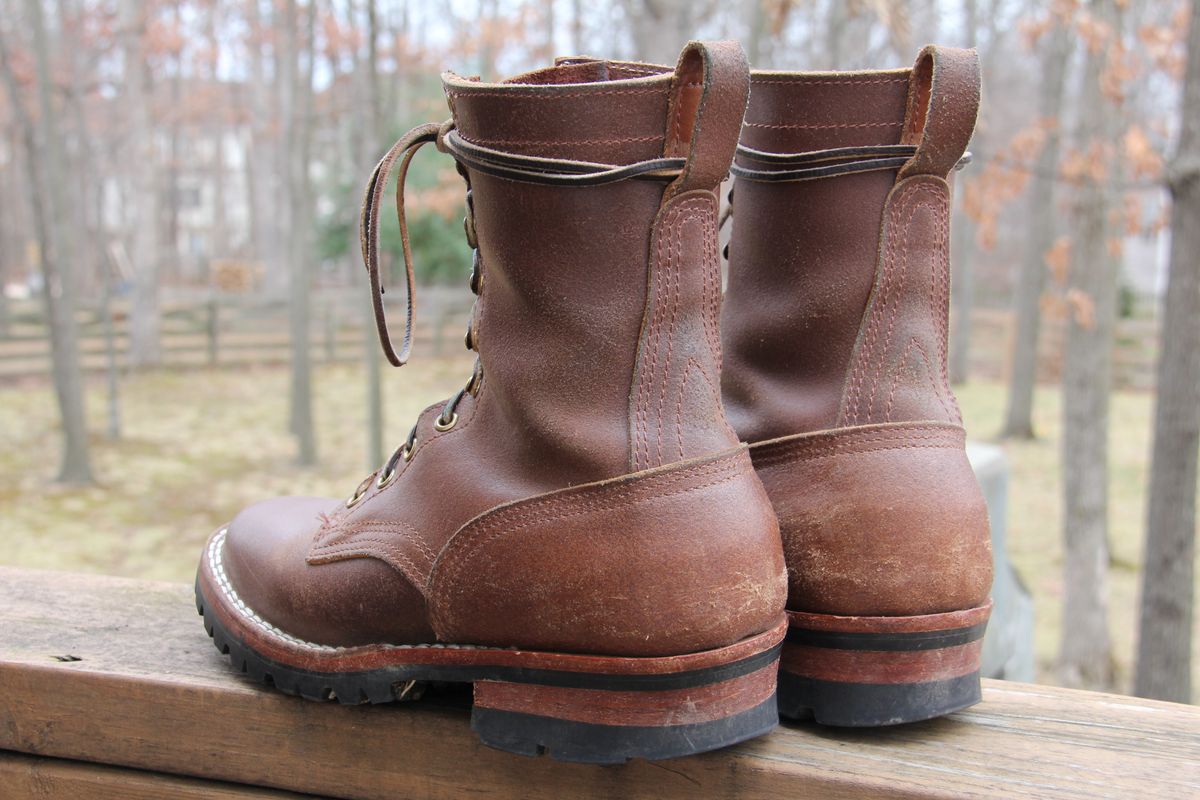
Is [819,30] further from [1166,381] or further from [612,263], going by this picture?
[612,263]

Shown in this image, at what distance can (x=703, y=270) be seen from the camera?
1.08 m

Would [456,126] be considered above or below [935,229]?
above

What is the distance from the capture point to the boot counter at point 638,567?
104 cm

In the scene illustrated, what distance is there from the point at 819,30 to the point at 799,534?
1385 centimetres

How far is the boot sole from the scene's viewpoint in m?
1.03

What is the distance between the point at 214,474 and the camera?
27.2 feet

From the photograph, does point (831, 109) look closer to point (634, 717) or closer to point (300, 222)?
point (634, 717)

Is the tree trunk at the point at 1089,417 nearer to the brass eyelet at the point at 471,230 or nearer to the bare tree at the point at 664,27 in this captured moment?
the bare tree at the point at 664,27

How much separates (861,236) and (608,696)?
58 cm

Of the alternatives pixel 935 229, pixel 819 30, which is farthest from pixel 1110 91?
pixel 819 30

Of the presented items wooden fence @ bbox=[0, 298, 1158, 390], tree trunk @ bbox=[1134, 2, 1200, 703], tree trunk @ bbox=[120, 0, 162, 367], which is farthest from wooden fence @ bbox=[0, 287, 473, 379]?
tree trunk @ bbox=[1134, 2, 1200, 703]

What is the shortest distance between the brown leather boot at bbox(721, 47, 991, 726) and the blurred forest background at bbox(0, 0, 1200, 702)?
2.83 metres

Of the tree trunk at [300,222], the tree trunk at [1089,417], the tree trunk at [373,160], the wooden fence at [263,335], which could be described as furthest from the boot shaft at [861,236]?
the wooden fence at [263,335]

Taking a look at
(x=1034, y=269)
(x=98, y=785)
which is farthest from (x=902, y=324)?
(x=1034, y=269)
